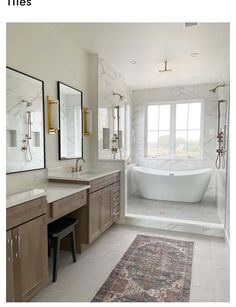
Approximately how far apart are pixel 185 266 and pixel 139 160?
3.68 metres

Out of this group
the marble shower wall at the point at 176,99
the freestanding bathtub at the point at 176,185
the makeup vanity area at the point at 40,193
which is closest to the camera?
the makeup vanity area at the point at 40,193

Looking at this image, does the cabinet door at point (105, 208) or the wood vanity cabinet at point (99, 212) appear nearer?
the wood vanity cabinet at point (99, 212)

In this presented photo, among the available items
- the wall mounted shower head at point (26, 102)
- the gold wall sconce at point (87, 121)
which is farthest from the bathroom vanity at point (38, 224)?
the gold wall sconce at point (87, 121)

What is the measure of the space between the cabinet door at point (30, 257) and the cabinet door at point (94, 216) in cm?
82

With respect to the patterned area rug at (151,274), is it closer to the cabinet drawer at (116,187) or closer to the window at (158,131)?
the cabinet drawer at (116,187)

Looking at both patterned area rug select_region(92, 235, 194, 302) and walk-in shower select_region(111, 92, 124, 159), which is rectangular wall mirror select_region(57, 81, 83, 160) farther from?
patterned area rug select_region(92, 235, 194, 302)

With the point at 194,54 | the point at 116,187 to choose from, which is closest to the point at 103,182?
the point at 116,187

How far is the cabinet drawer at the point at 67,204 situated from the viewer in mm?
1985

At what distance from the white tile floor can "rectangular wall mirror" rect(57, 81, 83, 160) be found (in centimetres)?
130

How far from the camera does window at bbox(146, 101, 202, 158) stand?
5426 millimetres

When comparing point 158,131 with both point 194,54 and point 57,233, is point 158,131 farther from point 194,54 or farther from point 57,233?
point 57,233

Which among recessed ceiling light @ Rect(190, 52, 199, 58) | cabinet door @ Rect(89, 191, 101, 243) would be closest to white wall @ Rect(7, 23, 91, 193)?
cabinet door @ Rect(89, 191, 101, 243)
